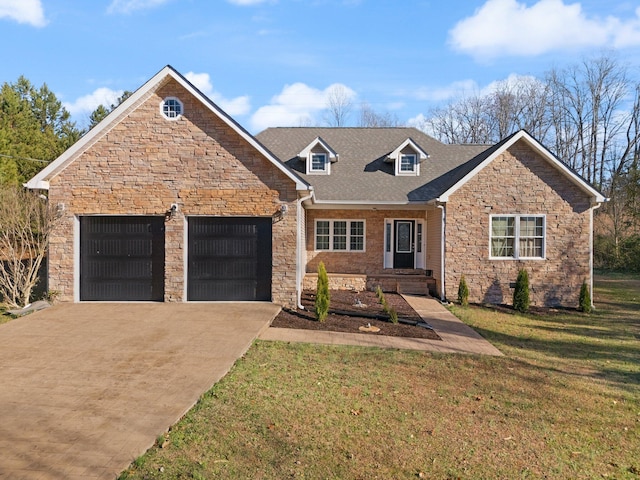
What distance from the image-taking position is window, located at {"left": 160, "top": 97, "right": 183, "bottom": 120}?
12.1 meters

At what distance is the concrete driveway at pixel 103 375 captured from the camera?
429cm

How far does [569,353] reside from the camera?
9.10 m

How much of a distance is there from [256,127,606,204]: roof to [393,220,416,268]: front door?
151cm

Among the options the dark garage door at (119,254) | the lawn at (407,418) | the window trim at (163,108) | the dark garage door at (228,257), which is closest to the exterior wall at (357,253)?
the dark garage door at (228,257)

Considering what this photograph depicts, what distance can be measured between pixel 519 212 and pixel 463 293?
10.6ft

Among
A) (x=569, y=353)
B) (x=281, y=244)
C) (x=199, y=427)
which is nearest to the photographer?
(x=199, y=427)

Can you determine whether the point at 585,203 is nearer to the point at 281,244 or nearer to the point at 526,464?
the point at 281,244

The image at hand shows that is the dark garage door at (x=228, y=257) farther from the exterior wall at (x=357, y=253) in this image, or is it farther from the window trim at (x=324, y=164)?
the window trim at (x=324, y=164)

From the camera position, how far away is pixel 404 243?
1753cm

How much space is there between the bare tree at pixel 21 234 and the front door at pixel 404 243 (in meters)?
11.5

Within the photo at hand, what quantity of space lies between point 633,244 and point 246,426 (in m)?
27.8

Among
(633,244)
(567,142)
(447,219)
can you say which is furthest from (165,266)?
(567,142)

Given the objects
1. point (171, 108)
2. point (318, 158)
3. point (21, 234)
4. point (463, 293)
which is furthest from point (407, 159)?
point (21, 234)

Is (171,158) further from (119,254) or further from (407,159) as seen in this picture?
(407,159)
